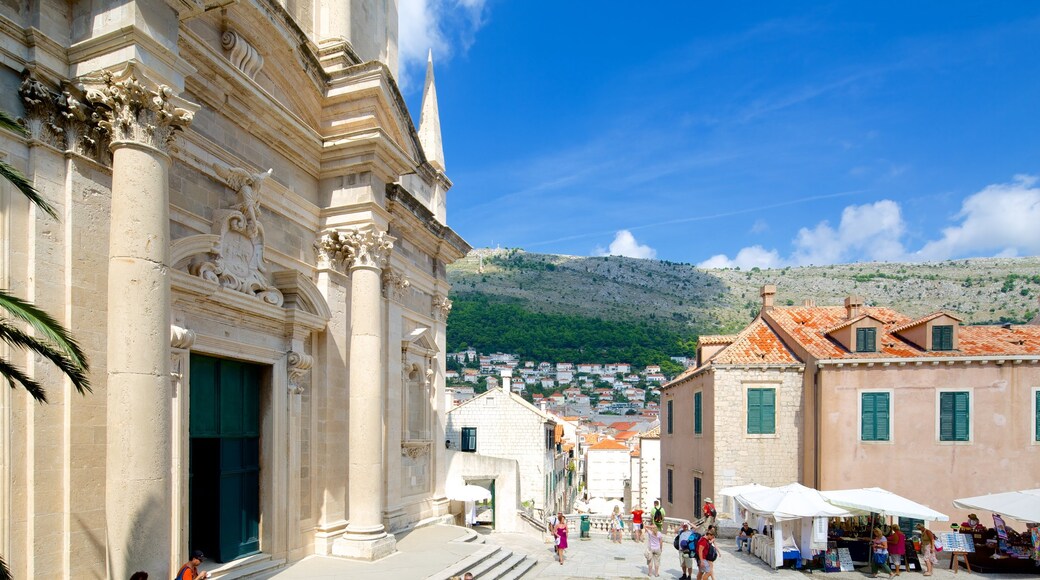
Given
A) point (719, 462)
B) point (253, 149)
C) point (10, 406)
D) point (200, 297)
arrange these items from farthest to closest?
point (719, 462) → point (253, 149) → point (200, 297) → point (10, 406)

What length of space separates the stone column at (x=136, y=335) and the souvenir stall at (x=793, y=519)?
42.0ft

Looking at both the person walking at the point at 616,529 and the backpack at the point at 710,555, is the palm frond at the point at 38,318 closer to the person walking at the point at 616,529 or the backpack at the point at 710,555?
the backpack at the point at 710,555

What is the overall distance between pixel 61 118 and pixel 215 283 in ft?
10.4

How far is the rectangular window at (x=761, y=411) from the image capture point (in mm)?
23656

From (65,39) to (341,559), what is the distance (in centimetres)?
906

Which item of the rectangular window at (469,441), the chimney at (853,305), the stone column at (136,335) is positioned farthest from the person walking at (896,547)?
the rectangular window at (469,441)

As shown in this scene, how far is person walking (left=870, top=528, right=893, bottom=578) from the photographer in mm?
16344

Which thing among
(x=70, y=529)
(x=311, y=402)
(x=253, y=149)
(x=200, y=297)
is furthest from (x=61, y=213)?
(x=311, y=402)

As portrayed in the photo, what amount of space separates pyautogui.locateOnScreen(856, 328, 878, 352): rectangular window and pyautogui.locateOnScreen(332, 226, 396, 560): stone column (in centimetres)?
1633

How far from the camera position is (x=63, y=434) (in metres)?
7.66

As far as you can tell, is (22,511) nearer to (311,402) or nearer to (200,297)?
(200,297)

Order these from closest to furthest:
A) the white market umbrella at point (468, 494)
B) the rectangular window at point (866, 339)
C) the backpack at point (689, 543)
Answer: the backpack at point (689, 543)
the white market umbrella at point (468, 494)
the rectangular window at point (866, 339)

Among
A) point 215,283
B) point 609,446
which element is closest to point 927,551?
point 215,283

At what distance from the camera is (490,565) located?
14461mm
